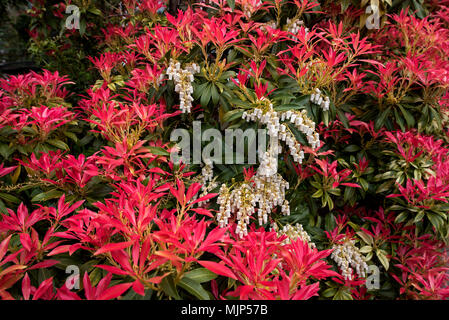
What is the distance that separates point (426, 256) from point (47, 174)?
6.93ft

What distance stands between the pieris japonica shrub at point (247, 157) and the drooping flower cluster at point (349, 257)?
0.01m

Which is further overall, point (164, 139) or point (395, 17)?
point (395, 17)

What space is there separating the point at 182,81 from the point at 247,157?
1.52 ft

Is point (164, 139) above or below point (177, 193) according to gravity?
above

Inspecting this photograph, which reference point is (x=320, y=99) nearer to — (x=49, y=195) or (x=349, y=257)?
(x=349, y=257)

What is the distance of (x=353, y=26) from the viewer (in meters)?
1.92

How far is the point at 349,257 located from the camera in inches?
65.3

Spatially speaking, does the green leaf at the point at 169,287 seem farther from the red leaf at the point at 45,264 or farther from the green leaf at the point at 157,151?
the green leaf at the point at 157,151

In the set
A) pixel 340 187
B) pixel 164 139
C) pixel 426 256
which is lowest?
pixel 426 256

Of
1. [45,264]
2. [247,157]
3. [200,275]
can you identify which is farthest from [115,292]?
[247,157]

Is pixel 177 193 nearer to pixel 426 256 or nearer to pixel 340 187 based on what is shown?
pixel 340 187
